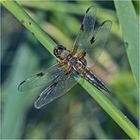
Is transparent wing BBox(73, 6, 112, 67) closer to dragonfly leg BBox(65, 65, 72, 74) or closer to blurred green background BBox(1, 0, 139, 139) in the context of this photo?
dragonfly leg BBox(65, 65, 72, 74)

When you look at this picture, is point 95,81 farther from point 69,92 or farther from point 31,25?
point 69,92

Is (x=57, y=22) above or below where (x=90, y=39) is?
above

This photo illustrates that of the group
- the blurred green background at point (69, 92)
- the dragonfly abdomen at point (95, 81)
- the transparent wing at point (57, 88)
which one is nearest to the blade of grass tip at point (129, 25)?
the dragonfly abdomen at point (95, 81)

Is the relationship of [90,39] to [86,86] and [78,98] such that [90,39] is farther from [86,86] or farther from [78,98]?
[78,98]

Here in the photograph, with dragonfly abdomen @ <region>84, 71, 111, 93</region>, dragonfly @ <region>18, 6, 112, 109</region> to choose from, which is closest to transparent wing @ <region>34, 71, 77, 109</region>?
dragonfly @ <region>18, 6, 112, 109</region>

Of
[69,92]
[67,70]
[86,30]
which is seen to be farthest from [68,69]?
[69,92]

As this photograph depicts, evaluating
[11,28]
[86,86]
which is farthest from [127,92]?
[11,28]

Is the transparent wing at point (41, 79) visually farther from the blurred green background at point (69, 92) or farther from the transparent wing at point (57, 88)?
the blurred green background at point (69, 92)
